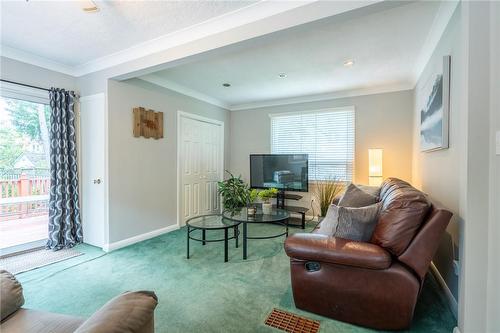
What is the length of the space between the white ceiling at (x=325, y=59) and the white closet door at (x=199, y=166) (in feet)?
2.11

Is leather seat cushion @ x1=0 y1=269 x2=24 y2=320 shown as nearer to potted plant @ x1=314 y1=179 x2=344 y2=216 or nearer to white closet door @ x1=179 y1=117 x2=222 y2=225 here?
white closet door @ x1=179 y1=117 x2=222 y2=225

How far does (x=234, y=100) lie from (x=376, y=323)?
4378 millimetres

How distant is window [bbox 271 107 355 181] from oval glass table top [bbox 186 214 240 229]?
2208 millimetres

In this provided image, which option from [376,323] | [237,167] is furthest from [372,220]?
[237,167]

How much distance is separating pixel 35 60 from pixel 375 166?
4.88 meters

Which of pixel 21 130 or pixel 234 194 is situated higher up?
pixel 21 130

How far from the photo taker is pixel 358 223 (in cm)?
179

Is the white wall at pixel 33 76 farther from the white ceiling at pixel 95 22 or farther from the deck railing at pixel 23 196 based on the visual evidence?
the deck railing at pixel 23 196

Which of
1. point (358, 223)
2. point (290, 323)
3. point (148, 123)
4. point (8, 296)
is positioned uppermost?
point (148, 123)

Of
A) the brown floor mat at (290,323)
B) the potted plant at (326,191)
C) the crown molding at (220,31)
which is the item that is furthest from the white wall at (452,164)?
the potted plant at (326,191)

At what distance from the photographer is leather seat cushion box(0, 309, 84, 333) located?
1025mm

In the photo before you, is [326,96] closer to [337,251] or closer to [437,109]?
[437,109]

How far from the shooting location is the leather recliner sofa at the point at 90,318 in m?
0.77

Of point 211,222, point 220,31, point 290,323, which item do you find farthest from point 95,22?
point 290,323
